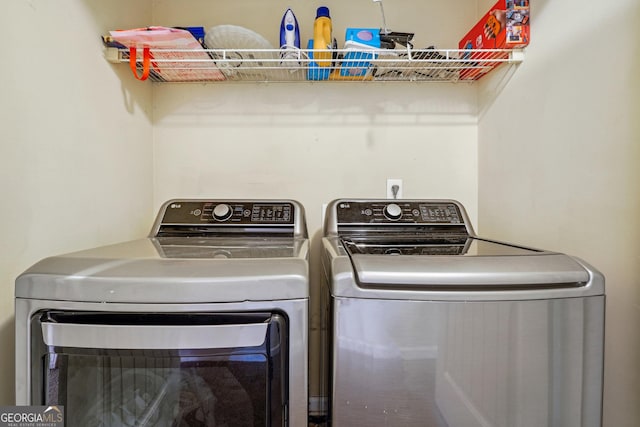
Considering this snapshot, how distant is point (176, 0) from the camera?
1425 millimetres

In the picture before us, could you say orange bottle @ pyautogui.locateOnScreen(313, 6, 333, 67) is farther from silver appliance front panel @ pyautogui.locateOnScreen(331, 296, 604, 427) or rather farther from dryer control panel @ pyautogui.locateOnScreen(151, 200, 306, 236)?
silver appliance front panel @ pyautogui.locateOnScreen(331, 296, 604, 427)

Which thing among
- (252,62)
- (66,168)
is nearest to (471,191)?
(252,62)

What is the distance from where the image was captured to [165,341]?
0.64 meters

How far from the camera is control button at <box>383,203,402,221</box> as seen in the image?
47.4 inches

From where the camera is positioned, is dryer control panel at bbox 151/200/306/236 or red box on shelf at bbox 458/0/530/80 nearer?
red box on shelf at bbox 458/0/530/80

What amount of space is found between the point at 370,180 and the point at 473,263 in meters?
0.81

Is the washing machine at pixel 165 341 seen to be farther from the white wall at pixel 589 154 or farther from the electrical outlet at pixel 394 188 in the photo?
the electrical outlet at pixel 394 188

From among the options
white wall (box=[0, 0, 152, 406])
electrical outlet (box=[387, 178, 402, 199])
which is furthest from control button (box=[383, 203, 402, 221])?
white wall (box=[0, 0, 152, 406])

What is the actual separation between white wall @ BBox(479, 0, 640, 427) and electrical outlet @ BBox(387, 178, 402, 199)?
42 centimetres

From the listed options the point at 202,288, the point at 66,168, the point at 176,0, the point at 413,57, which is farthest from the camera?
the point at 176,0

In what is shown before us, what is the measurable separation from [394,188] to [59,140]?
1.18 metres

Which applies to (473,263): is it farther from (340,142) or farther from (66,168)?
(66,168)

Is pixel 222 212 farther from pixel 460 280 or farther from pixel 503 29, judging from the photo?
pixel 503 29

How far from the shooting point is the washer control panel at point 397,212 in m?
1.20
